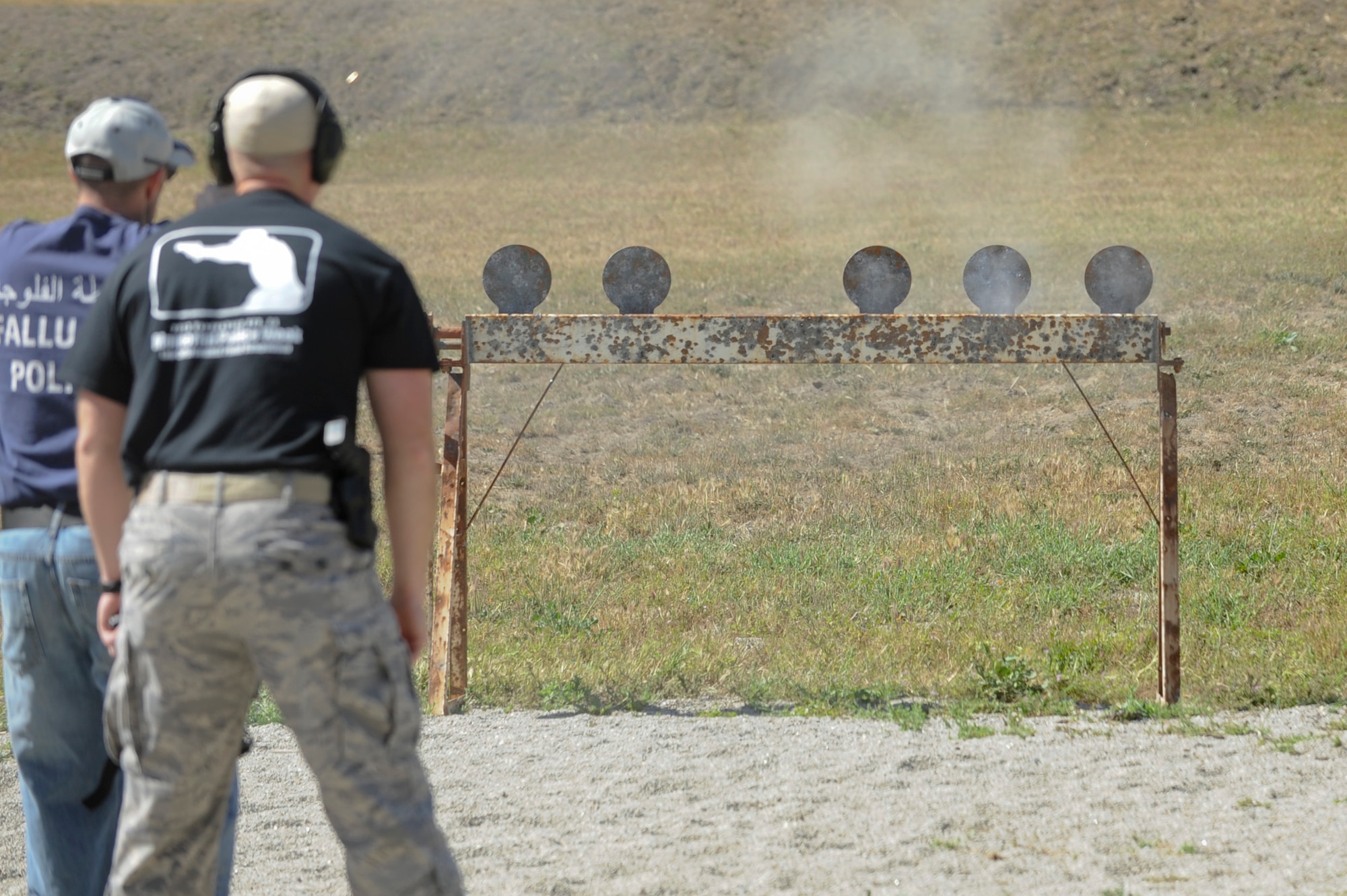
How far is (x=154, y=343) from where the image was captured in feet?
7.92

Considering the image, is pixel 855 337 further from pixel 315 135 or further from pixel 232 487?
pixel 232 487

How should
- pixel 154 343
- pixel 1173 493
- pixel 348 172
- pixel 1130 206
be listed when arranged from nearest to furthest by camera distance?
pixel 154 343
pixel 1173 493
pixel 1130 206
pixel 348 172

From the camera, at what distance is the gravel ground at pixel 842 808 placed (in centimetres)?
371

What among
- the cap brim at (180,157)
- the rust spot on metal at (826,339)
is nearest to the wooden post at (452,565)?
the rust spot on metal at (826,339)

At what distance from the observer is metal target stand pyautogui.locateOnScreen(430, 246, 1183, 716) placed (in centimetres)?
511

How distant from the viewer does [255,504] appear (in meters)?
2.36

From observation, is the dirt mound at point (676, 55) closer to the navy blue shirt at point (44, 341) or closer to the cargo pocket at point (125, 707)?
the navy blue shirt at point (44, 341)

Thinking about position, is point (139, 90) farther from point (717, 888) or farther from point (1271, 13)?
point (717, 888)

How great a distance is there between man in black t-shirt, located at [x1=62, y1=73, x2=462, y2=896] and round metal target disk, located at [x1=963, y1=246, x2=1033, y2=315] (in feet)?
10.2

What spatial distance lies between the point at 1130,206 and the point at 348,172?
19.1 metres

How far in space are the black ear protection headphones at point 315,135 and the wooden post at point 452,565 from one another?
2.30 m

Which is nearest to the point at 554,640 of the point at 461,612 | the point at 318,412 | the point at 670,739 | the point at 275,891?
the point at 461,612

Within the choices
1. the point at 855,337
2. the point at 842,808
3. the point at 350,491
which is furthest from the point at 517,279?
the point at 350,491

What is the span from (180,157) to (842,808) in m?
2.53
